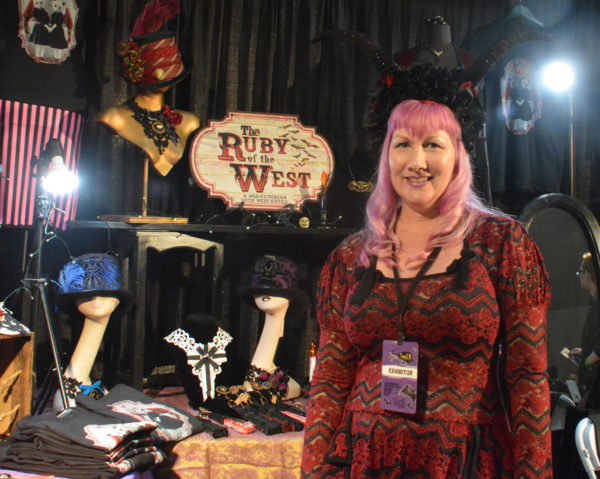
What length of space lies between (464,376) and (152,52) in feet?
6.87

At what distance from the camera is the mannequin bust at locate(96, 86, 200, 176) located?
2682mm

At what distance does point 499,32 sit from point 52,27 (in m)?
2.42

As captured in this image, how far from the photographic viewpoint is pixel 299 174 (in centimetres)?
309

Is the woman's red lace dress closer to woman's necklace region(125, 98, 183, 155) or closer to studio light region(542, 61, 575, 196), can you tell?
woman's necklace region(125, 98, 183, 155)

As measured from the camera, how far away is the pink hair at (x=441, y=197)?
1404 mm

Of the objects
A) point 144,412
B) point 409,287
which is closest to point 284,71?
point 144,412

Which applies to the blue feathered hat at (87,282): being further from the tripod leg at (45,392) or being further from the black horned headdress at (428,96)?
the black horned headdress at (428,96)

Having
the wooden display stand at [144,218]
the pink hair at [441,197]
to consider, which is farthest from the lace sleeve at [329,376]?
the wooden display stand at [144,218]

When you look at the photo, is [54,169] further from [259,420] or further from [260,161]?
[259,420]

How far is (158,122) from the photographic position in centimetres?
277

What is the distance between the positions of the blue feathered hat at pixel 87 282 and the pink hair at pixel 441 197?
1449mm

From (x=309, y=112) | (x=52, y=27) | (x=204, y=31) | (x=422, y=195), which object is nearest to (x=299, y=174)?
(x=309, y=112)

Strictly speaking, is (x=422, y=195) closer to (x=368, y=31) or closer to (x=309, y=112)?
(x=309, y=112)

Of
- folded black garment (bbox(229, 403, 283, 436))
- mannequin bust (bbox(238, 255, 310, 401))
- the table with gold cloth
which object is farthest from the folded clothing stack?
mannequin bust (bbox(238, 255, 310, 401))
